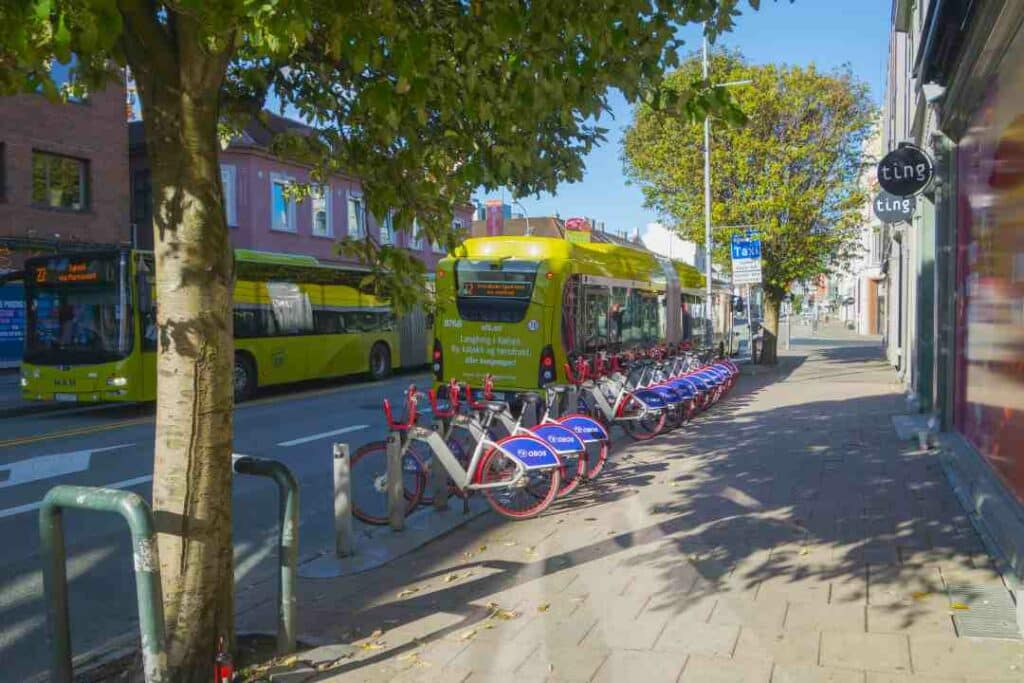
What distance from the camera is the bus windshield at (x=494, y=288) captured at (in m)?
13.7

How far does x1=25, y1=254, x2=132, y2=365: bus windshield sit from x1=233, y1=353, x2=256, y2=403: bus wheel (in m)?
2.79

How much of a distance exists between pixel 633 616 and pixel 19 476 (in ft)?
23.7

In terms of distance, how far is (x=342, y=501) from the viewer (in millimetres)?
6078

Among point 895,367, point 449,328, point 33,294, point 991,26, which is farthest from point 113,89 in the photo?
point 991,26

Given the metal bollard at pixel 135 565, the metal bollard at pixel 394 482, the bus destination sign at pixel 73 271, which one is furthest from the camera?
the bus destination sign at pixel 73 271

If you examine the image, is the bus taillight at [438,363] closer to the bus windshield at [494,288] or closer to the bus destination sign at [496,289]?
the bus windshield at [494,288]

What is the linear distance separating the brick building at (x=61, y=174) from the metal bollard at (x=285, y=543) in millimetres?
A: 21205

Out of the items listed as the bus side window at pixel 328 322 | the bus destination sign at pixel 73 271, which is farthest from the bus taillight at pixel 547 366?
the bus side window at pixel 328 322

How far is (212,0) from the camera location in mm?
3486

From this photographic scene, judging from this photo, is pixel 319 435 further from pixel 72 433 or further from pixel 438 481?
pixel 438 481

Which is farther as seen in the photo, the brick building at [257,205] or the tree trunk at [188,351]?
the brick building at [257,205]

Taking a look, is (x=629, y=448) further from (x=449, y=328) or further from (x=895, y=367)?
(x=895, y=367)

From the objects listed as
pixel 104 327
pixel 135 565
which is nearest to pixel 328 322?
pixel 104 327

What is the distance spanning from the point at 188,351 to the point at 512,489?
384 cm
